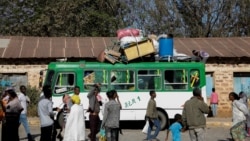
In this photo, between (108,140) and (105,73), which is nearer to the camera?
(108,140)

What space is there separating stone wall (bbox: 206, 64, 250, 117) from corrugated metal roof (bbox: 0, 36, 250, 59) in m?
0.66

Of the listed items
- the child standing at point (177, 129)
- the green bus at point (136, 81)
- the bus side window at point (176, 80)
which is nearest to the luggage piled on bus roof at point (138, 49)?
the green bus at point (136, 81)

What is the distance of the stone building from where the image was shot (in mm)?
22688

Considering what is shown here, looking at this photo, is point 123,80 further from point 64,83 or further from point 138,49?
point 64,83

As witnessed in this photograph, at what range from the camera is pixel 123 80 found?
1716 cm

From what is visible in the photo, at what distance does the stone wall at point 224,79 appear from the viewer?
2353 centimetres

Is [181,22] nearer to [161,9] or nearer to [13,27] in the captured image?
[161,9]

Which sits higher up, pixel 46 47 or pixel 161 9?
pixel 161 9

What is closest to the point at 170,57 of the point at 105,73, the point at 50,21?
the point at 105,73

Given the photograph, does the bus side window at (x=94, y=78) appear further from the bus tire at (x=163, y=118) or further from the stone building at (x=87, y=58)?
the stone building at (x=87, y=58)

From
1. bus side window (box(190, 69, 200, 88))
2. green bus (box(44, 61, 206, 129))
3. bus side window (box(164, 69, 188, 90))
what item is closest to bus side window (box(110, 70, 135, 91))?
green bus (box(44, 61, 206, 129))

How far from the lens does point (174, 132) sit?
34.0 ft

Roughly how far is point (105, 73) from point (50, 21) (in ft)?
59.6

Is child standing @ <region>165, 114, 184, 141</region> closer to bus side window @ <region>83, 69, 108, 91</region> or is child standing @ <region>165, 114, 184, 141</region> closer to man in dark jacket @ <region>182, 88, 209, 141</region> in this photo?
man in dark jacket @ <region>182, 88, 209, 141</region>
